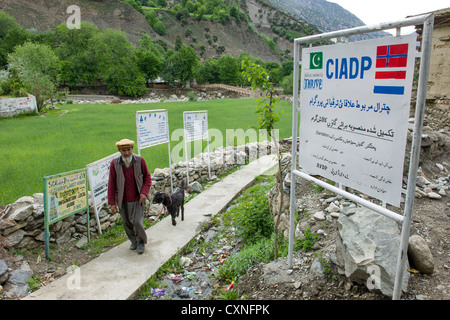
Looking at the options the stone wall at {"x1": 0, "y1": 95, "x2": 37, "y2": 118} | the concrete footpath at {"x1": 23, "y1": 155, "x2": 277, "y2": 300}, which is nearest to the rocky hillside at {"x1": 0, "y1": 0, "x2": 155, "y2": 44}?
the stone wall at {"x1": 0, "y1": 95, "x2": 37, "y2": 118}

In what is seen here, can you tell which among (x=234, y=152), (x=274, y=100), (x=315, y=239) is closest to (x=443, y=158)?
(x=315, y=239)

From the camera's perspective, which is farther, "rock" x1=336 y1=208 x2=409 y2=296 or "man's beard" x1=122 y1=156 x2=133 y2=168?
"man's beard" x1=122 y1=156 x2=133 y2=168

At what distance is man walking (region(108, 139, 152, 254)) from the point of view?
4.56 metres

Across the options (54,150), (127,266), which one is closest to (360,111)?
(127,266)

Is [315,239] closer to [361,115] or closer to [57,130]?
[361,115]

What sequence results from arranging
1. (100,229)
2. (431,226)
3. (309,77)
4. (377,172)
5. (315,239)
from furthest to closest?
(100,229) → (315,239) → (431,226) → (309,77) → (377,172)

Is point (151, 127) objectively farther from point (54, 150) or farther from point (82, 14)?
point (82, 14)

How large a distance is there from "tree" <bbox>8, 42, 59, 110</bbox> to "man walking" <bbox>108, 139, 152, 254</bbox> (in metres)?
26.4

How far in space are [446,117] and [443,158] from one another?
11.3 feet

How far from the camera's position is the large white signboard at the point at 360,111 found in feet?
6.96

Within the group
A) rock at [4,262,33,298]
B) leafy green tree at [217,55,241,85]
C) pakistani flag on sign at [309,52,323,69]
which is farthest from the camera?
leafy green tree at [217,55,241,85]

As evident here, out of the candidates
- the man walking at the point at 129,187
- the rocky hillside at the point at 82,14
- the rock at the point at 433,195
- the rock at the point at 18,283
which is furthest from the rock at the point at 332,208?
the rocky hillside at the point at 82,14

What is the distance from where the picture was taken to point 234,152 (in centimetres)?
1102

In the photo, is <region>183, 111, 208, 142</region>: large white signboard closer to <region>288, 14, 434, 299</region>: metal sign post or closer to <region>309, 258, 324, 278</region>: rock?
<region>288, 14, 434, 299</region>: metal sign post
